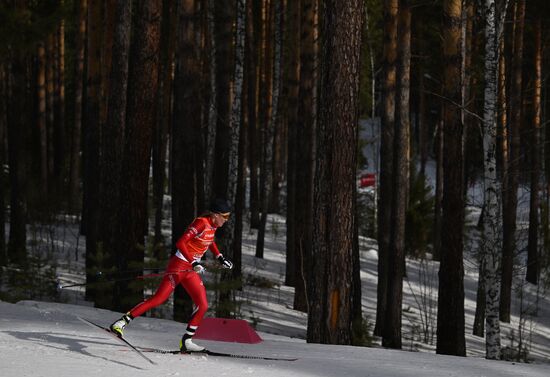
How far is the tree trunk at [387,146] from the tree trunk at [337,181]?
6.79m

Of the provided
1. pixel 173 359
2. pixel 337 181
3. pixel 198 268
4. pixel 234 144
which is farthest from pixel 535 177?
pixel 173 359

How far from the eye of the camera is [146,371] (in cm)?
724

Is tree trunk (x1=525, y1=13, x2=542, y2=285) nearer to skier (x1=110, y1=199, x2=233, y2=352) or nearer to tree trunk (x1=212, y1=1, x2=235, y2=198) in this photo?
tree trunk (x1=212, y1=1, x2=235, y2=198)

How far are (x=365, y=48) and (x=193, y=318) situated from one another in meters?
30.8

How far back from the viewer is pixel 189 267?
27.7ft

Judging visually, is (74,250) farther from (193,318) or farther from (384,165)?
(193,318)

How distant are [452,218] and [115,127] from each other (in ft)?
20.6

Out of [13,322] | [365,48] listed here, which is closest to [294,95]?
[13,322]

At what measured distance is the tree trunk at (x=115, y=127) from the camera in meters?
14.6

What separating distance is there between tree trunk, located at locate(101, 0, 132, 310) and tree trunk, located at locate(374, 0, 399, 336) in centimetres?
519

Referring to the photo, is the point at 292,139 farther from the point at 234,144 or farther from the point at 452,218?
the point at 452,218

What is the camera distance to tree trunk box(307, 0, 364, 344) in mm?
9875

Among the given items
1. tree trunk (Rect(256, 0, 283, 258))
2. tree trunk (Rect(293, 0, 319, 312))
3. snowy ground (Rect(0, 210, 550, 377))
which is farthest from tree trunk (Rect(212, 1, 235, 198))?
snowy ground (Rect(0, 210, 550, 377))

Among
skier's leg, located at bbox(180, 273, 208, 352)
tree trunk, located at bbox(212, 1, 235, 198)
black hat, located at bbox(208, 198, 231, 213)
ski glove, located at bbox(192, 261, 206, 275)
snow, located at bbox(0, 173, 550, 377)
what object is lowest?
snow, located at bbox(0, 173, 550, 377)
